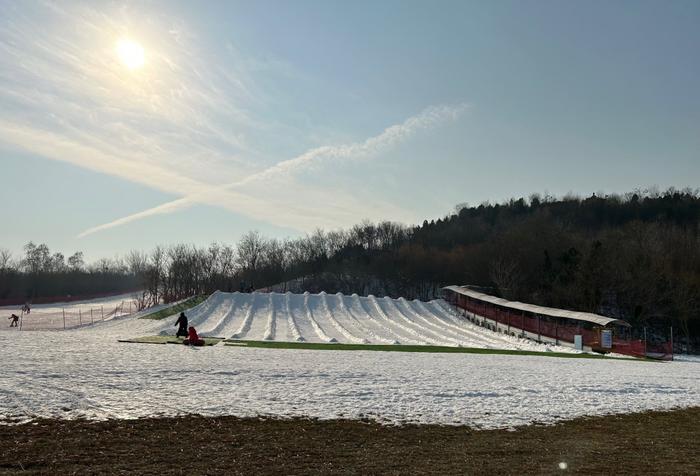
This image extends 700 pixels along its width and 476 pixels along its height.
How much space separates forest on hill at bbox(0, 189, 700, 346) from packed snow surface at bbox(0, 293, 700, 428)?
37.6m

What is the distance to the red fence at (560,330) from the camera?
34.9m

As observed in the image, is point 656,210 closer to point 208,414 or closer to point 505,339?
point 505,339

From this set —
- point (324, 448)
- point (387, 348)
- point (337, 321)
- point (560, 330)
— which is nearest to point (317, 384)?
point (324, 448)

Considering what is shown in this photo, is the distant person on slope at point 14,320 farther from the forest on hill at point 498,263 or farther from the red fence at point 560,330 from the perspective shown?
the red fence at point 560,330

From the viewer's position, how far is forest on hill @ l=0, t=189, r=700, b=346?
61.6 m

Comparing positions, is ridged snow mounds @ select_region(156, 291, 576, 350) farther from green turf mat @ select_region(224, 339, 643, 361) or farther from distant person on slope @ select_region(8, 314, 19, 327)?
distant person on slope @ select_region(8, 314, 19, 327)

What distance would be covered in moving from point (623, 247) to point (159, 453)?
72.7 m

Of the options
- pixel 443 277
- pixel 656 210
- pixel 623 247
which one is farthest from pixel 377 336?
pixel 656 210

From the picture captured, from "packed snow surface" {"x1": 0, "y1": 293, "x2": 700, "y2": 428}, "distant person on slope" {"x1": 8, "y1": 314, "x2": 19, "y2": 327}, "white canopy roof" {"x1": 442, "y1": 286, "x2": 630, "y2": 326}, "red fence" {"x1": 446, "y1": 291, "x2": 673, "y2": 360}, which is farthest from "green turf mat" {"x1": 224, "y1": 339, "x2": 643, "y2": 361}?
"distant person on slope" {"x1": 8, "y1": 314, "x2": 19, "y2": 327}

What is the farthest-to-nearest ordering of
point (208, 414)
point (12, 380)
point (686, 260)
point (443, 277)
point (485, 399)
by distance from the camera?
point (443, 277) < point (686, 260) < point (485, 399) < point (12, 380) < point (208, 414)

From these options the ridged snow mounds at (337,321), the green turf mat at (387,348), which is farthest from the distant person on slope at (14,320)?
the green turf mat at (387,348)

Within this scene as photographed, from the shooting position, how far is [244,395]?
1453 centimetres

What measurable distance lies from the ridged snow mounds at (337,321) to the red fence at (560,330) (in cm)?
191

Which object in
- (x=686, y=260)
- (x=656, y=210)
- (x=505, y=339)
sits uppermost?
(x=656, y=210)
